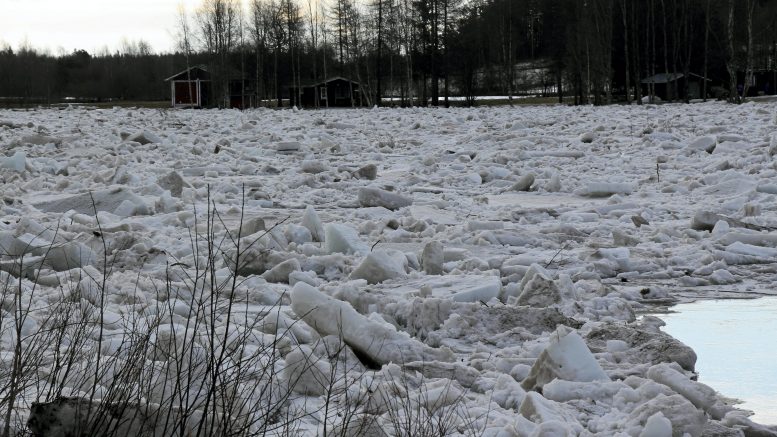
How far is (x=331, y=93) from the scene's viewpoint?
1987 inches

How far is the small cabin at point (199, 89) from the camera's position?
160ft

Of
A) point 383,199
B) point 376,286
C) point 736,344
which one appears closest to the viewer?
point 736,344

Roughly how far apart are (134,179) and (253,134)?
→ 7333mm

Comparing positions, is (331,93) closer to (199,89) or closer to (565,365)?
(199,89)

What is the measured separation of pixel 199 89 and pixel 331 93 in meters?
6.86

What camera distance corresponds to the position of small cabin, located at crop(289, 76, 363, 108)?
1946 inches

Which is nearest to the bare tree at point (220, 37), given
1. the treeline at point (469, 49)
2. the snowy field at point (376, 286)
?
the treeline at point (469, 49)

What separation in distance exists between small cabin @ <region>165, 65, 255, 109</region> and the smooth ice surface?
4401 centimetres

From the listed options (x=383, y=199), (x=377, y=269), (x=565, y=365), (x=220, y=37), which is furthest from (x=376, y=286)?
(x=220, y=37)

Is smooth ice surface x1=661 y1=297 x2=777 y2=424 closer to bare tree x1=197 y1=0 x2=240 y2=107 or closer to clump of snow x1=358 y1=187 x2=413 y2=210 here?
clump of snow x1=358 y1=187 x2=413 y2=210

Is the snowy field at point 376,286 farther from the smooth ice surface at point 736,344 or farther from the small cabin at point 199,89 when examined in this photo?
the small cabin at point 199,89

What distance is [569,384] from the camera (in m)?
3.14

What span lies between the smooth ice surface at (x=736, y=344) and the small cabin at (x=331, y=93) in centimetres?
4466

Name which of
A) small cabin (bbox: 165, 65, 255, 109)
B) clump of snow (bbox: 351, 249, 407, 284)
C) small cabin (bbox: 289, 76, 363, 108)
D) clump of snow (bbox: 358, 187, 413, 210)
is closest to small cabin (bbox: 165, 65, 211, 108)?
small cabin (bbox: 165, 65, 255, 109)
